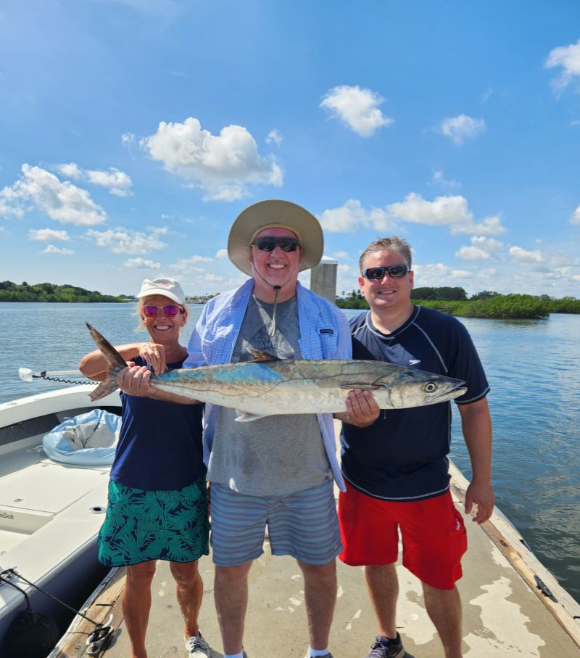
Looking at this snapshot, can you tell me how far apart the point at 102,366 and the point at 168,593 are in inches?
77.0

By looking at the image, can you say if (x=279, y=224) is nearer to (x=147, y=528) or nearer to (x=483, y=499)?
(x=147, y=528)

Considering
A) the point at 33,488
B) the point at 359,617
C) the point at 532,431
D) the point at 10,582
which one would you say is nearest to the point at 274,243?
the point at 359,617

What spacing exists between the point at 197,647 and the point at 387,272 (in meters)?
2.68

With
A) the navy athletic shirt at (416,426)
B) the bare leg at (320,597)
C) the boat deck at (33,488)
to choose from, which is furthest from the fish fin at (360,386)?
the boat deck at (33,488)

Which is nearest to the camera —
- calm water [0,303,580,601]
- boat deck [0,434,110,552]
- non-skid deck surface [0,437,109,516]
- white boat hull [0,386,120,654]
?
white boat hull [0,386,120,654]

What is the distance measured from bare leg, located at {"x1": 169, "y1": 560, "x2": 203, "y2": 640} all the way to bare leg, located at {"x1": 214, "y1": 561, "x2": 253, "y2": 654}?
30 cm

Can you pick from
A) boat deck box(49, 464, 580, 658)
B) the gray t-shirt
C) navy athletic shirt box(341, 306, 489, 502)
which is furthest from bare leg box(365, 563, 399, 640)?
the gray t-shirt

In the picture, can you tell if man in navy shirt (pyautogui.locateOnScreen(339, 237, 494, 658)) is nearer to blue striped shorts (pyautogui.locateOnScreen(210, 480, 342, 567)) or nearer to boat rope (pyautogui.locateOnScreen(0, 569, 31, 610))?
blue striped shorts (pyautogui.locateOnScreen(210, 480, 342, 567))

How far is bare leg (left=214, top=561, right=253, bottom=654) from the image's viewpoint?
2350 millimetres

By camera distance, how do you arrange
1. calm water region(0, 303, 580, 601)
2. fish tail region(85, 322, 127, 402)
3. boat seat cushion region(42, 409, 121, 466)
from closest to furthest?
fish tail region(85, 322, 127, 402), boat seat cushion region(42, 409, 121, 466), calm water region(0, 303, 580, 601)

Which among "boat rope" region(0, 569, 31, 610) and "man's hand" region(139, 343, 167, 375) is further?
"boat rope" region(0, 569, 31, 610)

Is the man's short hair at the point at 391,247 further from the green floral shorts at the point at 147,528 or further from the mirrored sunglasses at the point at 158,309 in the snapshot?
the green floral shorts at the point at 147,528

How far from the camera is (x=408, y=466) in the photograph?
2.49 metres

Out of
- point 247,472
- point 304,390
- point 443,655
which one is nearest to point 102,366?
point 247,472
